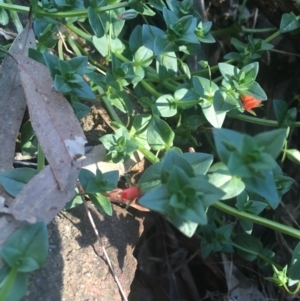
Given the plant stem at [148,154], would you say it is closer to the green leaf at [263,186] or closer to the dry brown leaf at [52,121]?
the dry brown leaf at [52,121]

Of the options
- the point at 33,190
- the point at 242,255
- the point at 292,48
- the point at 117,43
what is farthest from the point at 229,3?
the point at 33,190

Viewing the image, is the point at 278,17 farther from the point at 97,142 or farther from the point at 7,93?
the point at 7,93

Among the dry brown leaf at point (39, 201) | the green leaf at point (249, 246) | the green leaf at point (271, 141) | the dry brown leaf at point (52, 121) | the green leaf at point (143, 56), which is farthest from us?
the green leaf at point (249, 246)

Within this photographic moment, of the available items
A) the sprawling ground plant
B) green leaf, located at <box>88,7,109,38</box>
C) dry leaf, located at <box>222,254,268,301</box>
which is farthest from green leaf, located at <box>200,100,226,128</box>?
dry leaf, located at <box>222,254,268,301</box>

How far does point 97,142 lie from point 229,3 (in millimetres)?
790

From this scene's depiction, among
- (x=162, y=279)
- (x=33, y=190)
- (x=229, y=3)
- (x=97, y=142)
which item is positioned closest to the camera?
(x=33, y=190)

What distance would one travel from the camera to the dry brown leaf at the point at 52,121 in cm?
117

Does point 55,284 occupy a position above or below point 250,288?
above

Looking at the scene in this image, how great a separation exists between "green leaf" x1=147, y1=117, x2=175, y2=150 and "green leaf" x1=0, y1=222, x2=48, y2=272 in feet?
1.49

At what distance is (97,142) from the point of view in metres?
1.46

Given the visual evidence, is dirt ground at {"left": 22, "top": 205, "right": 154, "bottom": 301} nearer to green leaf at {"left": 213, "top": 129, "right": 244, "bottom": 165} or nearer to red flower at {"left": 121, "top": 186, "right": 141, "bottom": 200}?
red flower at {"left": 121, "top": 186, "right": 141, "bottom": 200}

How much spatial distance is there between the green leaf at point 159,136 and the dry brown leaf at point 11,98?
343 millimetres

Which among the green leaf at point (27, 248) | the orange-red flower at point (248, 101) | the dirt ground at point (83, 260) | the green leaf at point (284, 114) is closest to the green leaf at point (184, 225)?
the green leaf at point (27, 248)

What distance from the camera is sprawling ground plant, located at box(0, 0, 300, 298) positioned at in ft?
3.29
